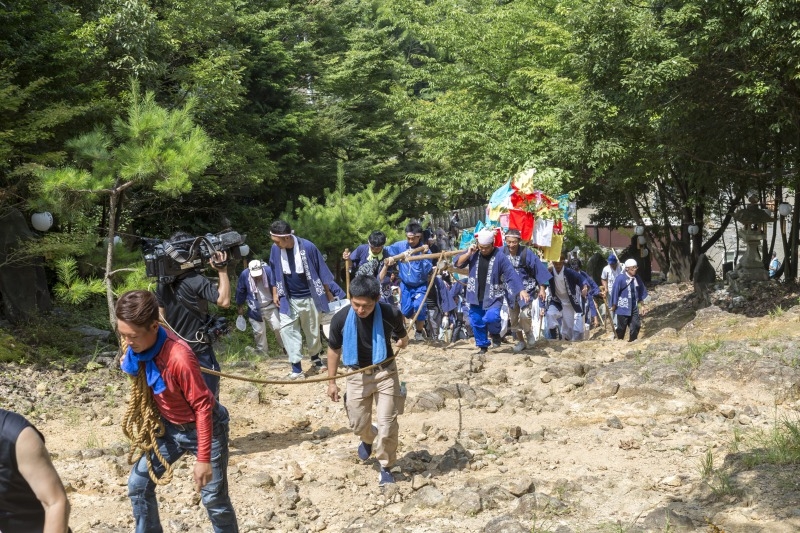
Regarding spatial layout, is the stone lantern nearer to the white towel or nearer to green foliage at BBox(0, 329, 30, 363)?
the white towel

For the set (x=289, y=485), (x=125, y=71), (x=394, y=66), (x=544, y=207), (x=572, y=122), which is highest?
(x=394, y=66)

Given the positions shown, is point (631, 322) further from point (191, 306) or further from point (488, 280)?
point (191, 306)

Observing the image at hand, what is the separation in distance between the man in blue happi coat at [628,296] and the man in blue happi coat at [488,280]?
3.50 meters

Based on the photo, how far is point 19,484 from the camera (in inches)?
141

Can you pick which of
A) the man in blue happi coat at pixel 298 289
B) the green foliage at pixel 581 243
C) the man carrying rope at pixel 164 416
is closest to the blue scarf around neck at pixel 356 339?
the man carrying rope at pixel 164 416

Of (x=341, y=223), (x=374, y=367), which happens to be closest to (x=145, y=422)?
(x=374, y=367)

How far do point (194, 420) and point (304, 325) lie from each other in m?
5.47

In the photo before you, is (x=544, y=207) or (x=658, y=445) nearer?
(x=658, y=445)

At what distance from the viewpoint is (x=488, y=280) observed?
1112 cm

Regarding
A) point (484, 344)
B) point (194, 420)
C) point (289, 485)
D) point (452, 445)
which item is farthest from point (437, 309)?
point (194, 420)

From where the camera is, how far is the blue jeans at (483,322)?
446 inches

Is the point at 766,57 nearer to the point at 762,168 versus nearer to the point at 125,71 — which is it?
the point at 762,168

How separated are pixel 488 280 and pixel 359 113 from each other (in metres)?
18.8

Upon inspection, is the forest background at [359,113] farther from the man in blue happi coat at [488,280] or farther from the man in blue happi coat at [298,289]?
the man in blue happi coat at [488,280]
